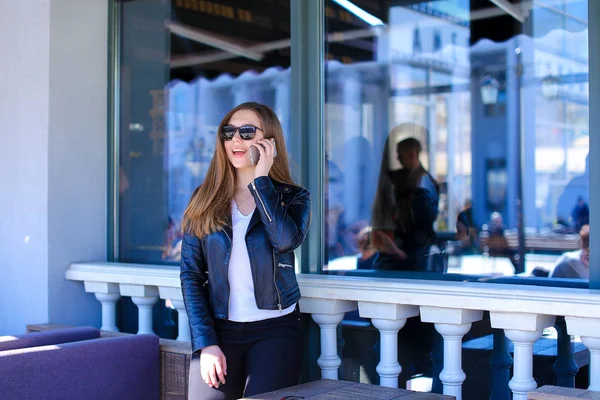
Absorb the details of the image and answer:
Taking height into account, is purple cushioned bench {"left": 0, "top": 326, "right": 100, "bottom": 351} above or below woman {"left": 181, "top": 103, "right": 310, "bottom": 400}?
below

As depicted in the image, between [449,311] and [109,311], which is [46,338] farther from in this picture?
[449,311]

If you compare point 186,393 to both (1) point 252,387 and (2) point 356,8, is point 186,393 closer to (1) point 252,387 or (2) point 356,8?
(1) point 252,387

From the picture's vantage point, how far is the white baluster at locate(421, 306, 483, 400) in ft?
8.16

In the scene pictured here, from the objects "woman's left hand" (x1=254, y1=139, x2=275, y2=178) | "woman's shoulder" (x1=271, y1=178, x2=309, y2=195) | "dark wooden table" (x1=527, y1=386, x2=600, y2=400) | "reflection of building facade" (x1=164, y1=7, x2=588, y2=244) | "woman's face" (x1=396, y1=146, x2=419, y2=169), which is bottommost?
"dark wooden table" (x1=527, y1=386, x2=600, y2=400)

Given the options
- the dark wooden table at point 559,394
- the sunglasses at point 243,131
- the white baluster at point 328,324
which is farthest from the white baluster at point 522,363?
the sunglasses at point 243,131

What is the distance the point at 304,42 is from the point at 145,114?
4.37 ft

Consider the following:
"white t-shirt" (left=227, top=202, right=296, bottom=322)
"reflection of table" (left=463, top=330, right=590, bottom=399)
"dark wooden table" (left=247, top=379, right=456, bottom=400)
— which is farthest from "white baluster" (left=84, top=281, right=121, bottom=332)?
"reflection of table" (left=463, top=330, right=590, bottom=399)

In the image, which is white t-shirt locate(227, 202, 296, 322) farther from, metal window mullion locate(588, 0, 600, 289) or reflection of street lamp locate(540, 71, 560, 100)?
reflection of street lamp locate(540, 71, 560, 100)

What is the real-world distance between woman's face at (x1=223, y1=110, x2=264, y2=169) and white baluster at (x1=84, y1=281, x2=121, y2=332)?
131 centimetres

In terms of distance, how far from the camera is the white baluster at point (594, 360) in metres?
2.21

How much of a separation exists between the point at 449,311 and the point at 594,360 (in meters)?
0.47

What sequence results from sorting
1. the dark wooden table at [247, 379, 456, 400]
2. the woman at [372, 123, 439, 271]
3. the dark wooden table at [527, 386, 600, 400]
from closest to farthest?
1. the dark wooden table at [527, 386, 600, 400]
2. the dark wooden table at [247, 379, 456, 400]
3. the woman at [372, 123, 439, 271]

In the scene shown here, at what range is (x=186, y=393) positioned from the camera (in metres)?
2.69

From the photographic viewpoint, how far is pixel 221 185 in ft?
8.38
